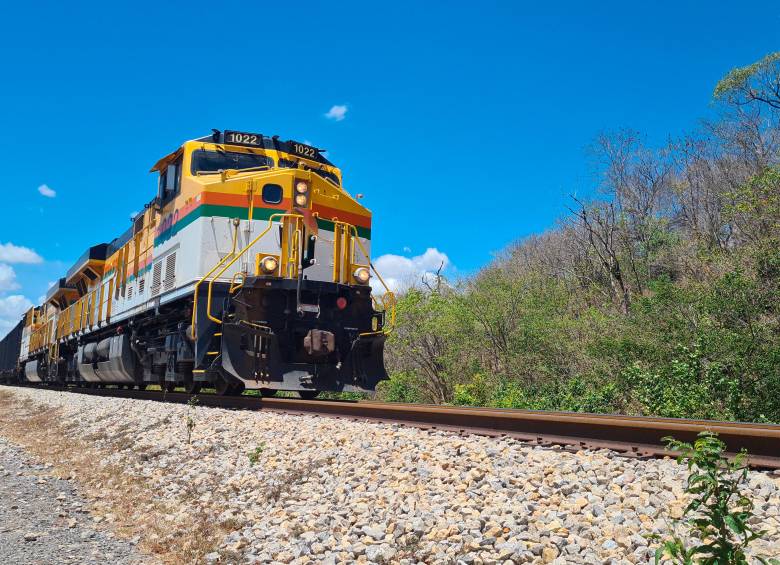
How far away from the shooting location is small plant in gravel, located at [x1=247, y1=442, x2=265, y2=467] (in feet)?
17.8

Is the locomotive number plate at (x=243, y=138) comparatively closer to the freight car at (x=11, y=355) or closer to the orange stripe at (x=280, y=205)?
the orange stripe at (x=280, y=205)

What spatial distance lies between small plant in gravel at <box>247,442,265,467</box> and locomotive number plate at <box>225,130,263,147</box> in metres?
5.99

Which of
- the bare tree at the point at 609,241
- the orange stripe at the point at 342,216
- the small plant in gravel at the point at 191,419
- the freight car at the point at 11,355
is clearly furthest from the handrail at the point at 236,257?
the freight car at the point at 11,355

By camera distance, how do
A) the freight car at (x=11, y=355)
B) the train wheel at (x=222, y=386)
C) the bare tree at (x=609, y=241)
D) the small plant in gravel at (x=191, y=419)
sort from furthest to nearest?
the freight car at (x=11, y=355) → the bare tree at (x=609, y=241) → the train wheel at (x=222, y=386) → the small plant in gravel at (x=191, y=419)

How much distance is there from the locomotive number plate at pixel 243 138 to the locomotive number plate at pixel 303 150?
1.67 ft

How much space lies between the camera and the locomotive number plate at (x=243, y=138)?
407 inches

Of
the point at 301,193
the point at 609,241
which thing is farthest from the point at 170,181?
the point at 609,241

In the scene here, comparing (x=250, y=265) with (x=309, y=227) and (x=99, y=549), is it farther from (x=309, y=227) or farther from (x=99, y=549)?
(x=99, y=549)

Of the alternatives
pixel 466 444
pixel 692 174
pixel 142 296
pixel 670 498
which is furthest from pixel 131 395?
pixel 692 174

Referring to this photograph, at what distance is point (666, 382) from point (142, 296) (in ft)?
29.5

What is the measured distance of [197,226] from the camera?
941 centimetres

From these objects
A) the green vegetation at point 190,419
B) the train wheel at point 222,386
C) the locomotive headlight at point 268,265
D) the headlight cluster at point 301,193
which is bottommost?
the green vegetation at point 190,419

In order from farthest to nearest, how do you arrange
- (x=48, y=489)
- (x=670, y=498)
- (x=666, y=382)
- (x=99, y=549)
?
(x=666, y=382) → (x=48, y=489) → (x=99, y=549) → (x=670, y=498)

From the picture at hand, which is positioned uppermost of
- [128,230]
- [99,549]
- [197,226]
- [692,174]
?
[692,174]
